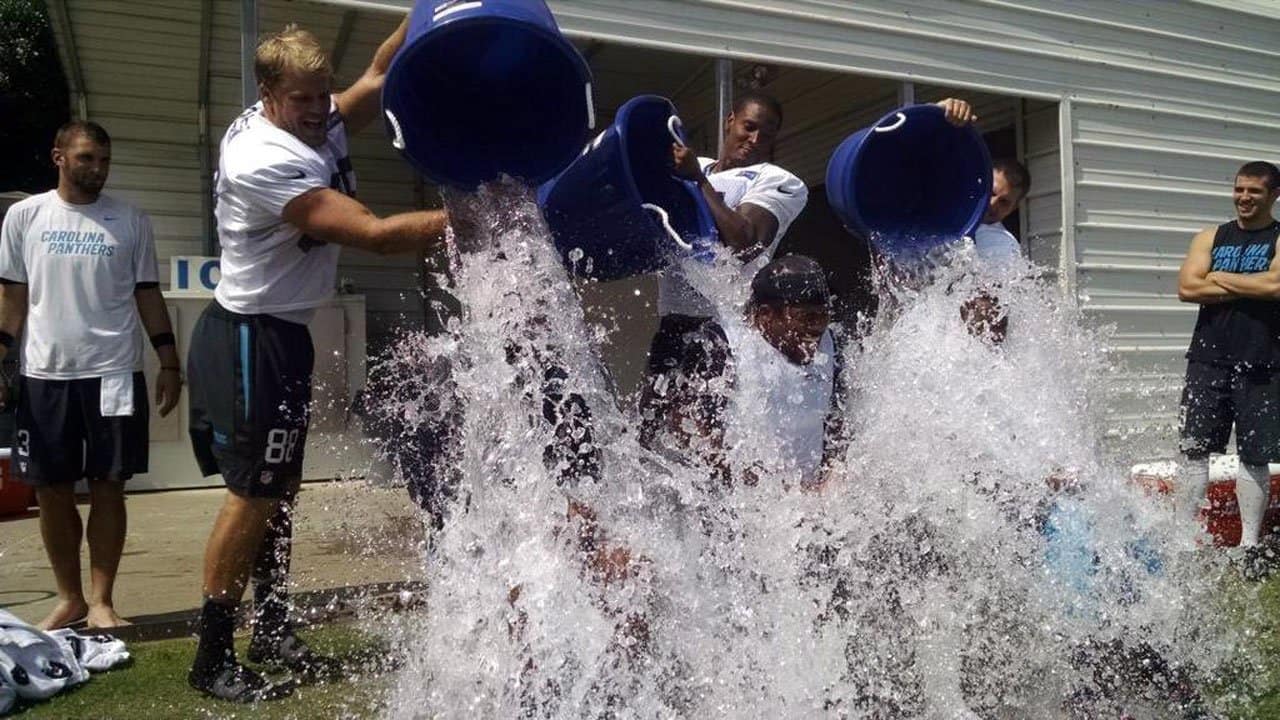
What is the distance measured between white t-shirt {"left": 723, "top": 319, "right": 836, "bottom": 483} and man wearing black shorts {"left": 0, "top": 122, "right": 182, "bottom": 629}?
1933 mm

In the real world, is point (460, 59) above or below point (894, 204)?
above

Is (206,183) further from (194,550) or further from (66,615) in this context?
(66,615)

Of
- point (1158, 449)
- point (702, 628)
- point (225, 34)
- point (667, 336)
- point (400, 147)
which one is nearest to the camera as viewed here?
point (702, 628)

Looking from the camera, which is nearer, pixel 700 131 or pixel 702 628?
pixel 702 628

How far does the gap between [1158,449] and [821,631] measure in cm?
520

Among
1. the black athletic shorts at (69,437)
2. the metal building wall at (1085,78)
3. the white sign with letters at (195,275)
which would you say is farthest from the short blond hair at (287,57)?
the white sign with letters at (195,275)

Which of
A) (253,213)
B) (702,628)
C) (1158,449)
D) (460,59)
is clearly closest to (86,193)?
(253,213)

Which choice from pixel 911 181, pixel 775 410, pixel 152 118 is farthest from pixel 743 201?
pixel 152 118

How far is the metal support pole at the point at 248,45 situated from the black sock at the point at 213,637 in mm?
2649

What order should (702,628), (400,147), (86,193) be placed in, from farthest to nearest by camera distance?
(86,193) → (400,147) → (702,628)

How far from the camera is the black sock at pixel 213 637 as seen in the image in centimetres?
276

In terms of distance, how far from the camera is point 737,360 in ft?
9.00

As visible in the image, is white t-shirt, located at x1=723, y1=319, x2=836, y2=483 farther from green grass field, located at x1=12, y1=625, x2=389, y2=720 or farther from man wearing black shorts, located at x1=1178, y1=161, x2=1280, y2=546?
man wearing black shorts, located at x1=1178, y1=161, x2=1280, y2=546

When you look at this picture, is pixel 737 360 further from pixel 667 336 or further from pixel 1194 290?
pixel 1194 290
